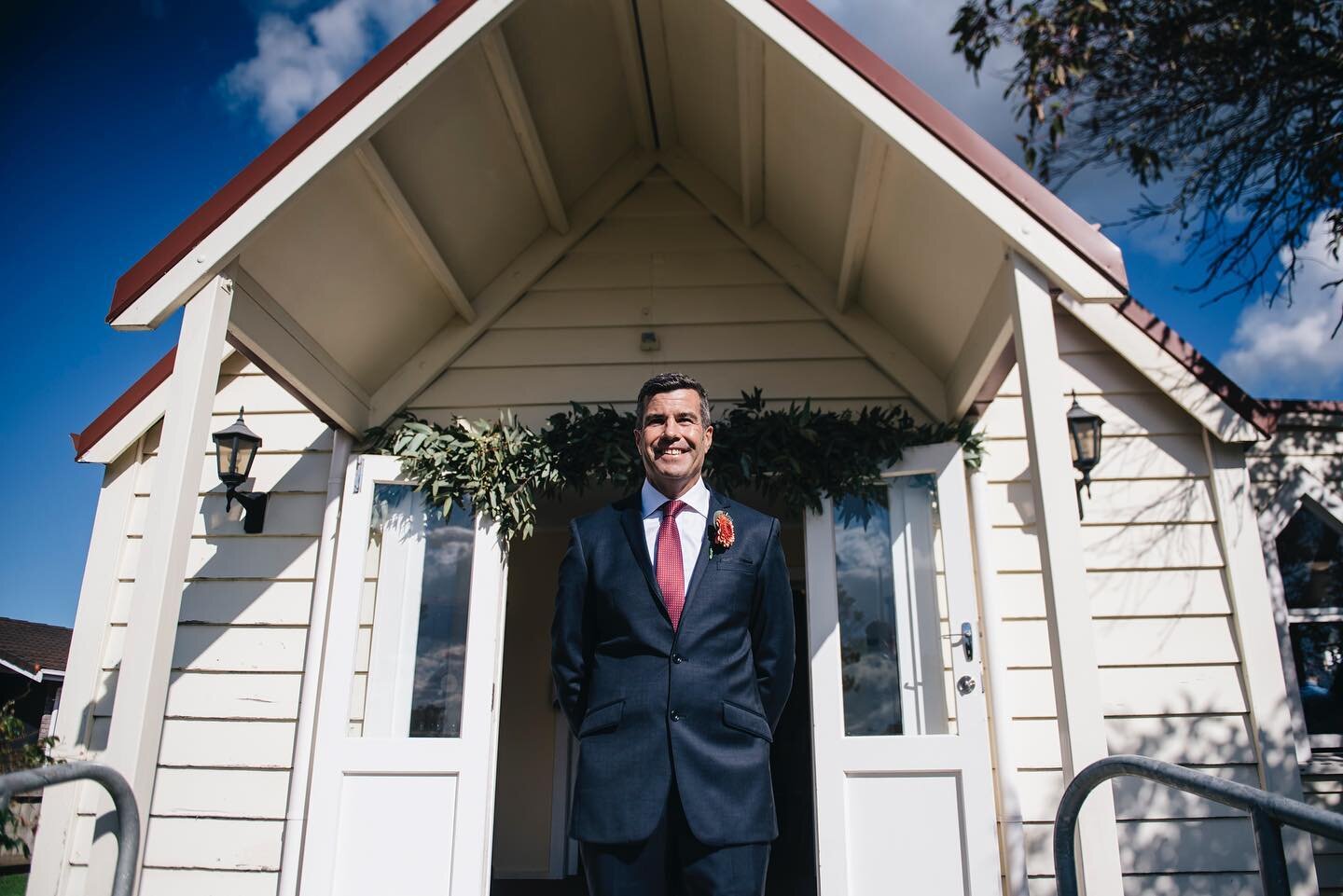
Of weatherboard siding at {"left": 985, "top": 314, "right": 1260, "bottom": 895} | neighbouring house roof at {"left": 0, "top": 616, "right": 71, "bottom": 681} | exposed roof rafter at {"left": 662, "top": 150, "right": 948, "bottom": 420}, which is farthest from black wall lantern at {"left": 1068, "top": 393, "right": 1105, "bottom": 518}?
neighbouring house roof at {"left": 0, "top": 616, "right": 71, "bottom": 681}

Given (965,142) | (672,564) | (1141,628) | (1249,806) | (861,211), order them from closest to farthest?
(1249,806)
(672,564)
(965,142)
(861,211)
(1141,628)

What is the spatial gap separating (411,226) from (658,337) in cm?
127

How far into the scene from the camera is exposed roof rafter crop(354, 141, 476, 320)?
3076 millimetres

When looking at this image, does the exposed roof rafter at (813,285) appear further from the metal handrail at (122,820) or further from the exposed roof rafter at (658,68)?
the metal handrail at (122,820)

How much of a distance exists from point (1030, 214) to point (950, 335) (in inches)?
39.4

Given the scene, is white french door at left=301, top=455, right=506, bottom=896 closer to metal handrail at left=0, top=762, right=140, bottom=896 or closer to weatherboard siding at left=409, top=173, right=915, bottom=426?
weatherboard siding at left=409, top=173, right=915, bottom=426

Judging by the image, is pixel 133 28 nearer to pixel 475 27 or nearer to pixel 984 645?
pixel 475 27

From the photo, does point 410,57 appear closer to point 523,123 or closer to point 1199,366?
point 523,123

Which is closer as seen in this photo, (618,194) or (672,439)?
(672,439)

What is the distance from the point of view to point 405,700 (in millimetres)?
3676

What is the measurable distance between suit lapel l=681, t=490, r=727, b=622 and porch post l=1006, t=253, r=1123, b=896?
3.11ft

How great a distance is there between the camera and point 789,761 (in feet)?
19.2

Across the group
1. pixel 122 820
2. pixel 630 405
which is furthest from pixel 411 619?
pixel 122 820

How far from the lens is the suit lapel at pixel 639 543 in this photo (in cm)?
204
